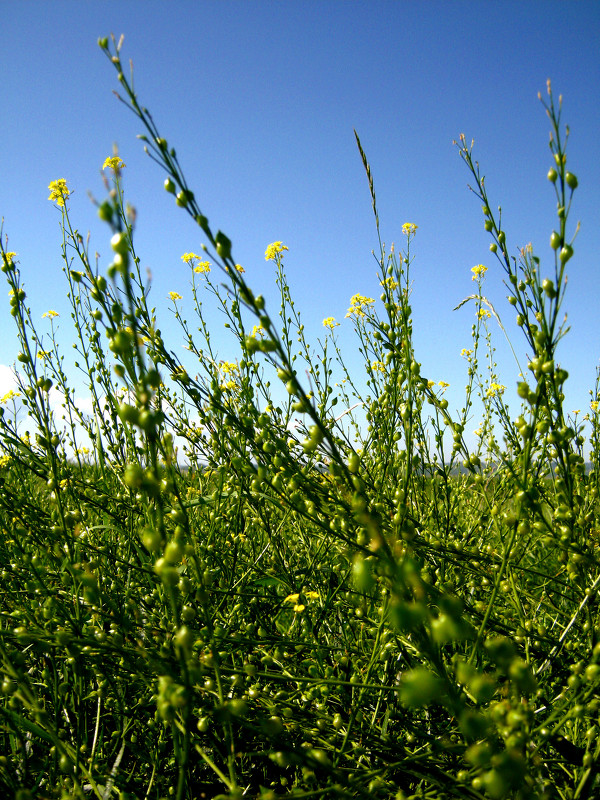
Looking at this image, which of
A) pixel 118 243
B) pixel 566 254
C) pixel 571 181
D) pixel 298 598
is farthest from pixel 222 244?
pixel 298 598

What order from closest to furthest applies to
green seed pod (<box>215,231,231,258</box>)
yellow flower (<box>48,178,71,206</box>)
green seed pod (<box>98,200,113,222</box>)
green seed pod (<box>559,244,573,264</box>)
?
green seed pod (<box>98,200,113,222</box>)
green seed pod (<box>215,231,231,258</box>)
green seed pod (<box>559,244,573,264</box>)
yellow flower (<box>48,178,71,206</box>)

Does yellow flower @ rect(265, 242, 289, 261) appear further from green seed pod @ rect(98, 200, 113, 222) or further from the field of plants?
green seed pod @ rect(98, 200, 113, 222)

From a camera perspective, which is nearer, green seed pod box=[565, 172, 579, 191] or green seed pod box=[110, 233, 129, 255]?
→ green seed pod box=[110, 233, 129, 255]

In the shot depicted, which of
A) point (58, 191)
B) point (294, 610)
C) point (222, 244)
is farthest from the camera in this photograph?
point (58, 191)

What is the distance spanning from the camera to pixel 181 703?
0.65 m

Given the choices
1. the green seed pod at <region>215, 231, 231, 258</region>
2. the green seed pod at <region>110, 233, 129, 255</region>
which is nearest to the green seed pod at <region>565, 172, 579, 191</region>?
the green seed pod at <region>215, 231, 231, 258</region>

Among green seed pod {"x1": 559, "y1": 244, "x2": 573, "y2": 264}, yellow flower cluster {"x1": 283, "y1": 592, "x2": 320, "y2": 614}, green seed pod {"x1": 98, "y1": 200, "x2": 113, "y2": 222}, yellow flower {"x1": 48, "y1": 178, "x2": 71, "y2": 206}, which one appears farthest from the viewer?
yellow flower {"x1": 48, "y1": 178, "x2": 71, "y2": 206}

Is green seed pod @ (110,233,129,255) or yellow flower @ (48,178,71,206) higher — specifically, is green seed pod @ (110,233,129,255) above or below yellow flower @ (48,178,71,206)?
below

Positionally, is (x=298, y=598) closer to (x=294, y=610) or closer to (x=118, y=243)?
(x=294, y=610)

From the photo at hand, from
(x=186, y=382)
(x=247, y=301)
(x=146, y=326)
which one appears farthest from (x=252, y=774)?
(x=247, y=301)

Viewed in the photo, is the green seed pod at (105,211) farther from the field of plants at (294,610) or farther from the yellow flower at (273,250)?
the yellow flower at (273,250)

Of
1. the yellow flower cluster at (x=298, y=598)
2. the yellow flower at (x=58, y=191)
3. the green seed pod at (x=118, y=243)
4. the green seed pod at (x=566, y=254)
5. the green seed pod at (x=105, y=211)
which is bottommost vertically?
the yellow flower cluster at (x=298, y=598)

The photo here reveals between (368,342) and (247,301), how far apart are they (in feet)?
6.52

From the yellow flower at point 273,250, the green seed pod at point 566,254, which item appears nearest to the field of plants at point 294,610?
the green seed pod at point 566,254
